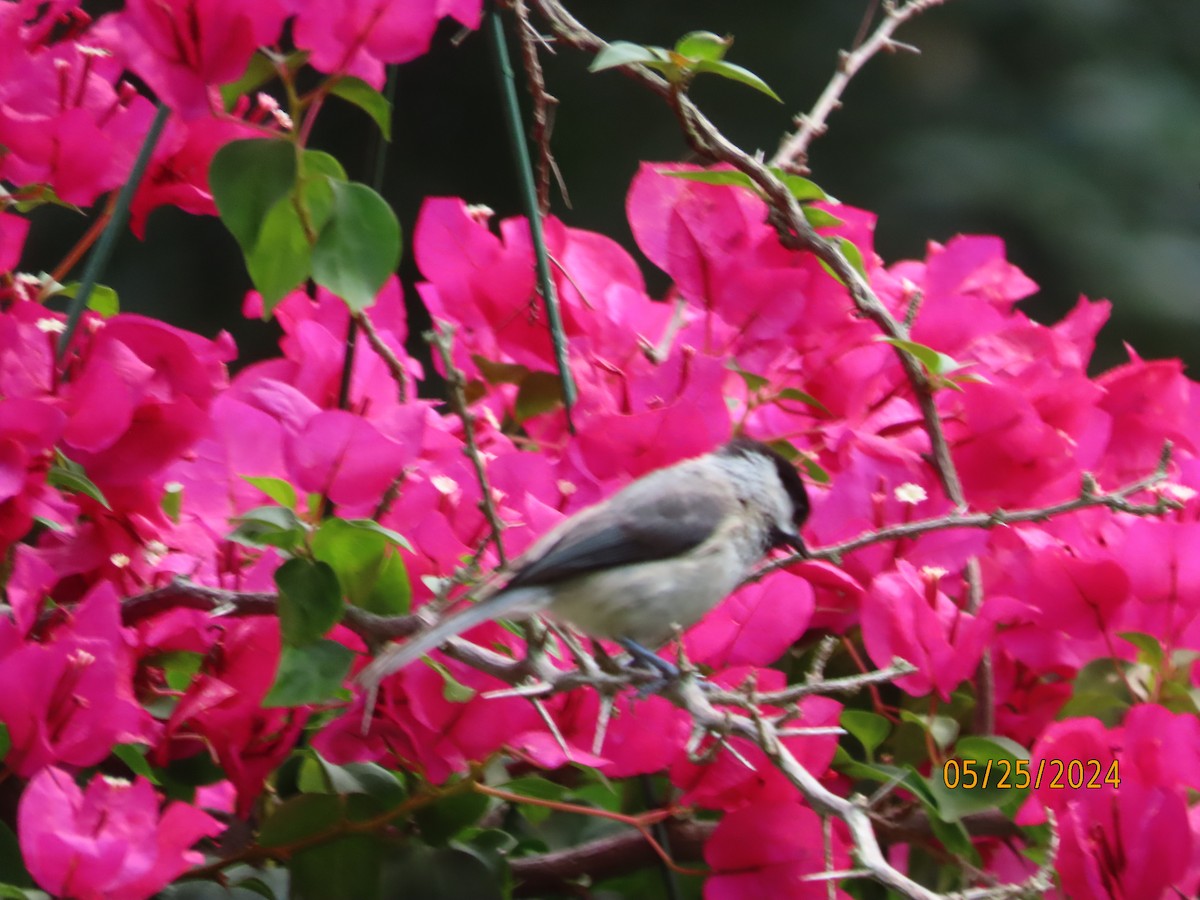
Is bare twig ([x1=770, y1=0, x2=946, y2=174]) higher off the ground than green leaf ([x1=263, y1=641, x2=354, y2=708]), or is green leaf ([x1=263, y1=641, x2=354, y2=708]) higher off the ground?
bare twig ([x1=770, y1=0, x2=946, y2=174])

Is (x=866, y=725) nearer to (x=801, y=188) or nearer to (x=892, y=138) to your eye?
(x=801, y=188)

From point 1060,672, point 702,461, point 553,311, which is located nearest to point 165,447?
point 553,311

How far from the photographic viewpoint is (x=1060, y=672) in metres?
0.79

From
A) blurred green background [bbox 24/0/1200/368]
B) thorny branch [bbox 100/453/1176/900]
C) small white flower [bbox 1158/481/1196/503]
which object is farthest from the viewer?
blurred green background [bbox 24/0/1200/368]

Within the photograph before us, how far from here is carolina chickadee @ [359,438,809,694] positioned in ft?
2.55

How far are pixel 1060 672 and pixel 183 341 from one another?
0.46 metres

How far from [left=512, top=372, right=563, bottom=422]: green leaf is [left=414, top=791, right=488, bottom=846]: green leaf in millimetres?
266

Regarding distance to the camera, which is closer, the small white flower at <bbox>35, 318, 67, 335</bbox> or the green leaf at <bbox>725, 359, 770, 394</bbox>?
the small white flower at <bbox>35, 318, 67, 335</bbox>

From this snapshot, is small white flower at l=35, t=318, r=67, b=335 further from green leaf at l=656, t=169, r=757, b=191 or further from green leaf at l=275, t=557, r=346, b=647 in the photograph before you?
green leaf at l=656, t=169, r=757, b=191

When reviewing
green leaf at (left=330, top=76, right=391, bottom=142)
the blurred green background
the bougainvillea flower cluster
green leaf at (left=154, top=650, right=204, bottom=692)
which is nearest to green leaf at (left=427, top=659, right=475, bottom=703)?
the bougainvillea flower cluster

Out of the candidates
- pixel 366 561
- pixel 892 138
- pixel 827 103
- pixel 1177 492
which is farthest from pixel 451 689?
pixel 892 138

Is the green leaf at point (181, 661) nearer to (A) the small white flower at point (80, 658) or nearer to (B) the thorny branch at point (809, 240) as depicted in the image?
(A) the small white flower at point (80, 658)

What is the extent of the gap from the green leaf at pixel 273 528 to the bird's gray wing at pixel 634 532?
0.13 metres

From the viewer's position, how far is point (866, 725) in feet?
2.36
